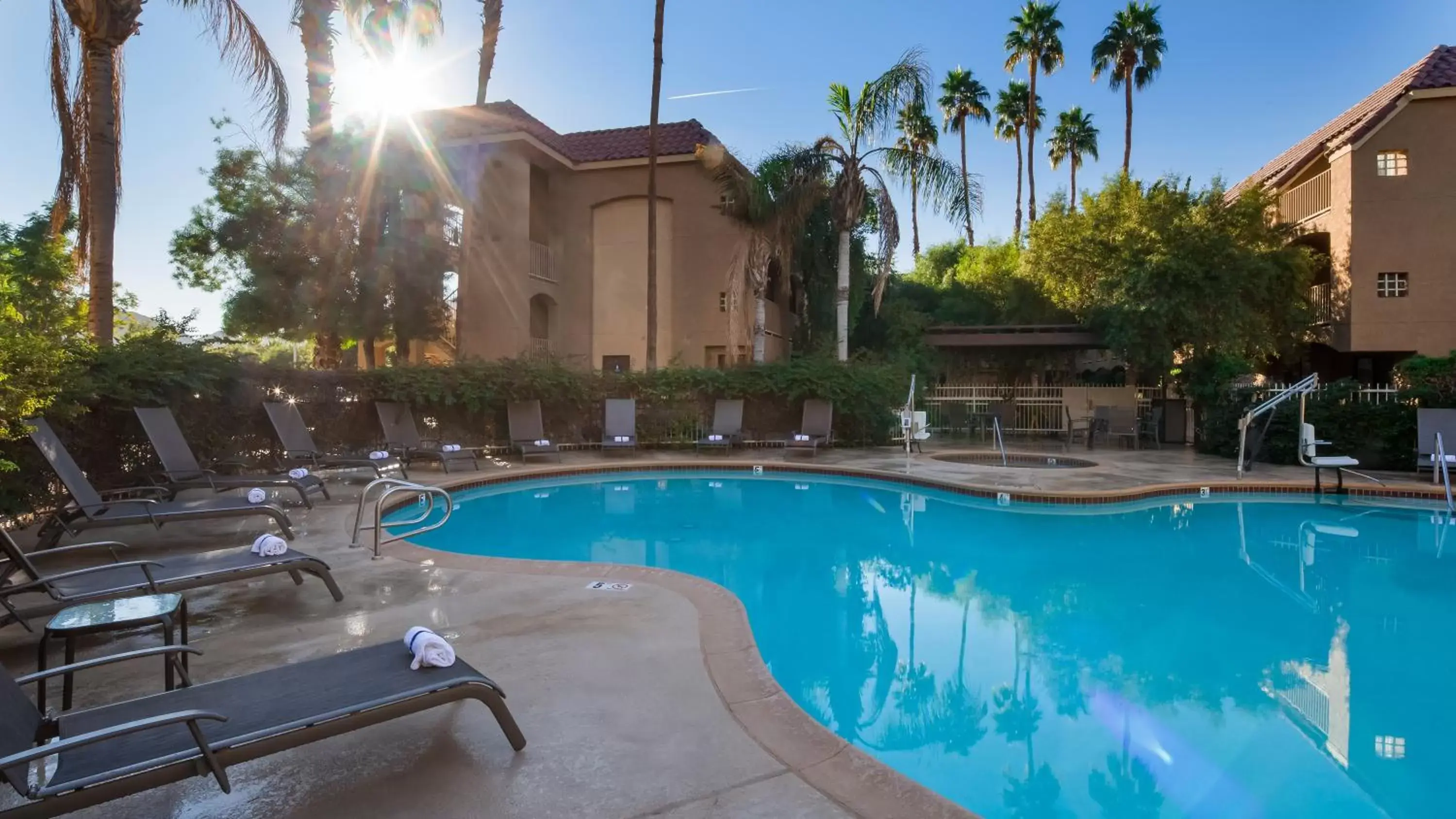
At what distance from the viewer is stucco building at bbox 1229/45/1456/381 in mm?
17891

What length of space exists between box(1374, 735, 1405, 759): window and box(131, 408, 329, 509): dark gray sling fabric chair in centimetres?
872

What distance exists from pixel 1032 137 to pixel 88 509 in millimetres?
33862

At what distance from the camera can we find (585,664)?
3.65 m

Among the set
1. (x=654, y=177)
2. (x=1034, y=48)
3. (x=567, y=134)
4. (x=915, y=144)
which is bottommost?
(x=654, y=177)

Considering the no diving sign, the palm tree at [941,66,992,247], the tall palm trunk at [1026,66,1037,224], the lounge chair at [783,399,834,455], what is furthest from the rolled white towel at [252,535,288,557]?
the palm tree at [941,66,992,247]

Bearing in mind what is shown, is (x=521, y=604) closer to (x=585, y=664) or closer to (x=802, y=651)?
(x=585, y=664)

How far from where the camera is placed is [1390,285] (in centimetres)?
1827

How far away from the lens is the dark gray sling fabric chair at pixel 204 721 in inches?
78.5

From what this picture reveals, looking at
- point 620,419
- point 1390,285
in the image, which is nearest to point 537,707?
point 620,419

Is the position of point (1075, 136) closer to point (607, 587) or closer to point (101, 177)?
point (101, 177)

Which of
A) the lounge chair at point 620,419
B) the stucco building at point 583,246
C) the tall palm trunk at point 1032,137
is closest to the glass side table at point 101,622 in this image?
the lounge chair at point 620,419

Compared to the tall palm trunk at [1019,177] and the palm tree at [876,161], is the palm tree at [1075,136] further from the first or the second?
the palm tree at [876,161]

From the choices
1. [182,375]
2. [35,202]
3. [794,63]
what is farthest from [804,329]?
[35,202]

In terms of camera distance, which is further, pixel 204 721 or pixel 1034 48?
pixel 1034 48
